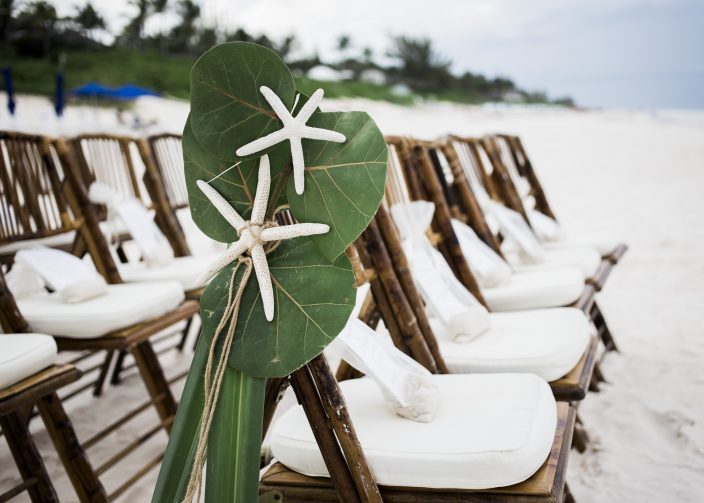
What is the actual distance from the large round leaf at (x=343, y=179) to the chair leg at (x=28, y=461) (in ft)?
4.19

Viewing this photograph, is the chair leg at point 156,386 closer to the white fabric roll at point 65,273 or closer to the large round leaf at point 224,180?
the white fabric roll at point 65,273

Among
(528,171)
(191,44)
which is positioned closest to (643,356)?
(528,171)

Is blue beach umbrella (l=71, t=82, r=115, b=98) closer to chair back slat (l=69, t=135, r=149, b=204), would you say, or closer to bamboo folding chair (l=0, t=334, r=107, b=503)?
chair back slat (l=69, t=135, r=149, b=204)

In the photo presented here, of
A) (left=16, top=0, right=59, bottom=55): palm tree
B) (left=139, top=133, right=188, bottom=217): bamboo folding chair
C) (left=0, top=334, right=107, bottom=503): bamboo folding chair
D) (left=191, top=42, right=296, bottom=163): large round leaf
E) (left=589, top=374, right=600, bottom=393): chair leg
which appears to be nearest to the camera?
(left=191, top=42, right=296, bottom=163): large round leaf

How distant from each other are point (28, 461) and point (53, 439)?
0.08m

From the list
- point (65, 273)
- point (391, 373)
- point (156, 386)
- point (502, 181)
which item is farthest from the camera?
point (502, 181)

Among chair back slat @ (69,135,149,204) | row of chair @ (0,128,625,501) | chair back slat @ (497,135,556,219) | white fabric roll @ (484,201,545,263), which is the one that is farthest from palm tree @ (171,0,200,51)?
white fabric roll @ (484,201,545,263)

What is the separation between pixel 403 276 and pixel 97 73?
908 inches

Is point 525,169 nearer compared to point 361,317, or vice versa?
point 361,317

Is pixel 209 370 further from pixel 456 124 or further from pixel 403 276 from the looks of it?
pixel 456 124

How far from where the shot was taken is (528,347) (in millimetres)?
1578

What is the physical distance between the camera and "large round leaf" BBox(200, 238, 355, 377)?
83 centimetres

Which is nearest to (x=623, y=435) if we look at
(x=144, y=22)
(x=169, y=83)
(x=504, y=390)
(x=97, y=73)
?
(x=504, y=390)

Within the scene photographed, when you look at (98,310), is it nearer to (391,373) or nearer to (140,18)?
(391,373)
